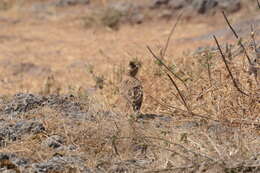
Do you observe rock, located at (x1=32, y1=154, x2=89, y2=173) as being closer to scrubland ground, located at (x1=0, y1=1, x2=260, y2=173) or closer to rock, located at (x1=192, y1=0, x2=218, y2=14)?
scrubland ground, located at (x1=0, y1=1, x2=260, y2=173)

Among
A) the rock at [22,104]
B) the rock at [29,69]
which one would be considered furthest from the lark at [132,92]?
the rock at [29,69]

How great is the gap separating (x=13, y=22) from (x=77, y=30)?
1615 mm

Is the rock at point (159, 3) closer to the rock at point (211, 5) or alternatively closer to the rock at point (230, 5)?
the rock at point (211, 5)

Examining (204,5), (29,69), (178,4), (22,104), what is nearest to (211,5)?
(204,5)

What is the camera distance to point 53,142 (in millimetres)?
4516

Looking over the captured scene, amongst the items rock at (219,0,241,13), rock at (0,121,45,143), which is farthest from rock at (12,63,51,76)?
rock at (0,121,45,143)

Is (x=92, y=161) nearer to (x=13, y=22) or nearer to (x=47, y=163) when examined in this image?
(x=47, y=163)

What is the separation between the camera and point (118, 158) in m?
4.26

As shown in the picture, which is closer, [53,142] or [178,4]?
[53,142]

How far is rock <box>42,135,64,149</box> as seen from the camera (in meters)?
4.50

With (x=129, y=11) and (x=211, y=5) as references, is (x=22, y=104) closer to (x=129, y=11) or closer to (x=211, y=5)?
(x=211, y=5)

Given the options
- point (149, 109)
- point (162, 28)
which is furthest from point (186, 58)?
point (162, 28)

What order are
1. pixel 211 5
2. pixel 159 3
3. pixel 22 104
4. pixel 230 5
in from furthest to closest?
pixel 159 3 < pixel 211 5 < pixel 230 5 < pixel 22 104

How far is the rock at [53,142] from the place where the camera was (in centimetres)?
450
